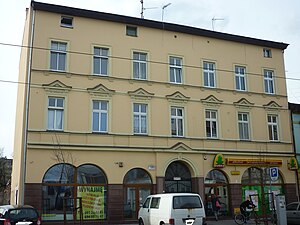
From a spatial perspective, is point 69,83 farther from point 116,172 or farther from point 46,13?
point 116,172

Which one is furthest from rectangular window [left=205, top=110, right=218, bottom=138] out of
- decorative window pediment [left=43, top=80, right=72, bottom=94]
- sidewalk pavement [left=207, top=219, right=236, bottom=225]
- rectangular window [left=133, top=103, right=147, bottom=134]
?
decorative window pediment [left=43, top=80, right=72, bottom=94]

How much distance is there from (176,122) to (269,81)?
8939 millimetres

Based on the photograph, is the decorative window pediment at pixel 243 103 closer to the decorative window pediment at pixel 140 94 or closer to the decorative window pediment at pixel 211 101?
the decorative window pediment at pixel 211 101

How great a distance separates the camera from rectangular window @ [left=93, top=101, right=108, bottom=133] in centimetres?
2412

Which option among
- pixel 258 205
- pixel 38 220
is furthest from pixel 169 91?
pixel 38 220

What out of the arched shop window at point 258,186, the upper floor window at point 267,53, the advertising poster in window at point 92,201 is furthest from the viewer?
the upper floor window at point 267,53

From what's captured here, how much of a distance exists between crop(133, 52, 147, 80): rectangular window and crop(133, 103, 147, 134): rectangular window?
196 centimetres

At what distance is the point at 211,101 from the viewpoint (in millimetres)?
27359

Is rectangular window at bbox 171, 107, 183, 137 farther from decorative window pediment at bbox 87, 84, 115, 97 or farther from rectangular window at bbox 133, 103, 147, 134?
decorative window pediment at bbox 87, 84, 115, 97

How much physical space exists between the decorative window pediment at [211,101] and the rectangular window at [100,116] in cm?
688

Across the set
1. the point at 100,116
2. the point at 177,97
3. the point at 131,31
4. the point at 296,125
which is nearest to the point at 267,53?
the point at 296,125

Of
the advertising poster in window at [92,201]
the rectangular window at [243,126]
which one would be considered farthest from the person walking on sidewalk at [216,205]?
the advertising poster in window at [92,201]

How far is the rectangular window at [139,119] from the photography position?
82.2 ft

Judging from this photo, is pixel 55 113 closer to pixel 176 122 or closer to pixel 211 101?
pixel 176 122
